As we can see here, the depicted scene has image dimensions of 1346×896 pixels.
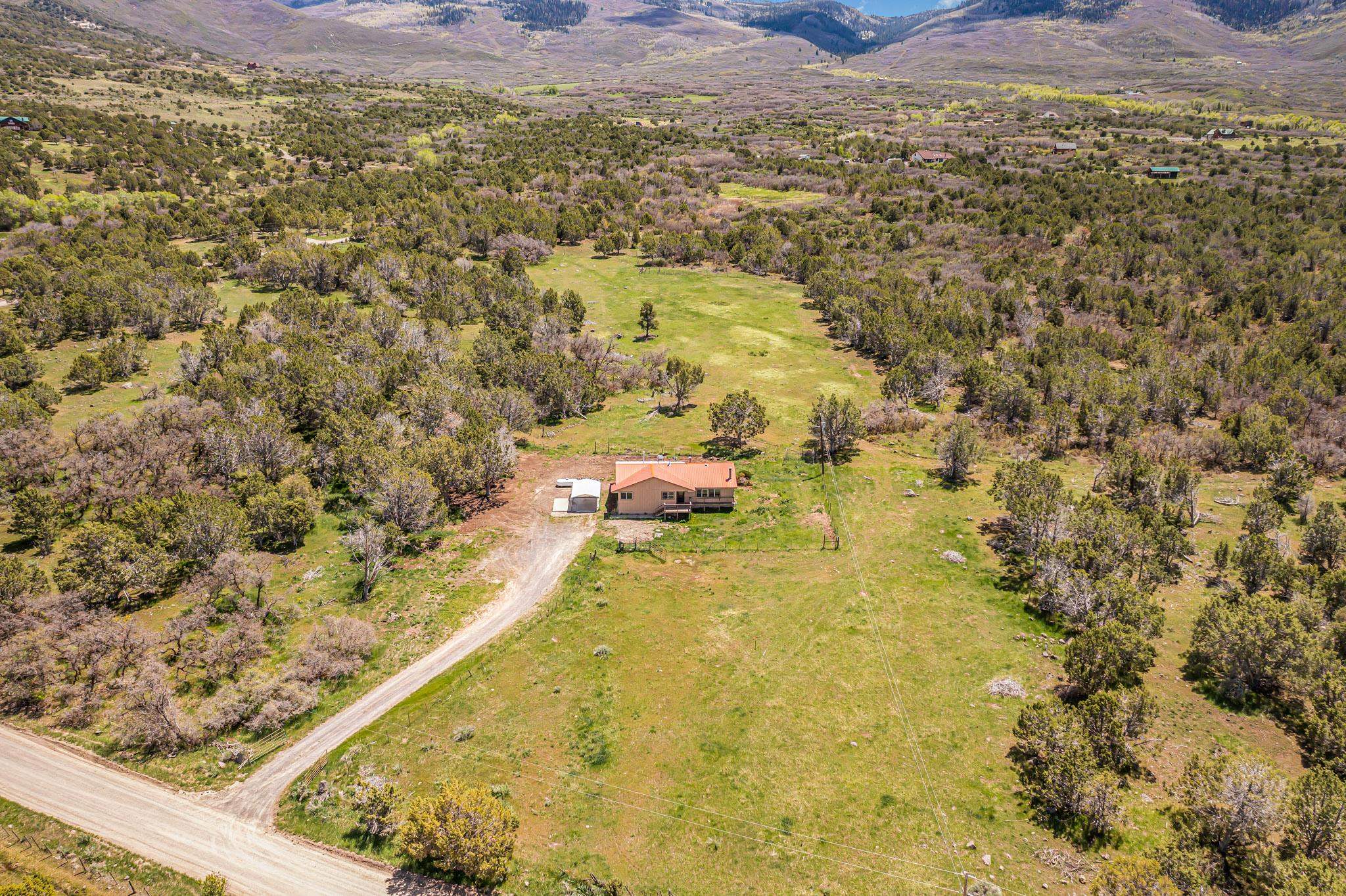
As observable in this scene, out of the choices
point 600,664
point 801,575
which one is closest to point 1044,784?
point 801,575

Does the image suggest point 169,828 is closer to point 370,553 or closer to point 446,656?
point 446,656

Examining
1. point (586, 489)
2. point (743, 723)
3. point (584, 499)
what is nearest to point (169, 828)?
point (743, 723)

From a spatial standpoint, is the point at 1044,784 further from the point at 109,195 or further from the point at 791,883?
the point at 109,195

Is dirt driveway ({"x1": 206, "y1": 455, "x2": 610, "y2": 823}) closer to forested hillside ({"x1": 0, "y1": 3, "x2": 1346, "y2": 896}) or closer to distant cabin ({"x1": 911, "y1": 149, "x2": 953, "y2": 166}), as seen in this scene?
forested hillside ({"x1": 0, "y1": 3, "x2": 1346, "y2": 896})

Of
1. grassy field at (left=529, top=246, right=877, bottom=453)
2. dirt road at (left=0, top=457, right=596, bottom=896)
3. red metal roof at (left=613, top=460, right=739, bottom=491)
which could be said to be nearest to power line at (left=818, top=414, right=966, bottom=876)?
red metal roof at (left=613, top=460, right=739, bottom=491)

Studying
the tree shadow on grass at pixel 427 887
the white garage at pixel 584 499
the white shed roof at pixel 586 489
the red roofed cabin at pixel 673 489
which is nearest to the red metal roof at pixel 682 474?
the red roofed cabin at pixel 673 489
